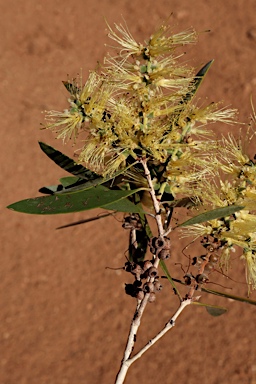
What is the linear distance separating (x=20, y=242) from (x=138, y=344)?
2.58ft

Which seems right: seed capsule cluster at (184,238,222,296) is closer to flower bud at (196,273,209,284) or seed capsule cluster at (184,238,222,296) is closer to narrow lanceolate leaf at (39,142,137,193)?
flower bud at (196,273,209,284)

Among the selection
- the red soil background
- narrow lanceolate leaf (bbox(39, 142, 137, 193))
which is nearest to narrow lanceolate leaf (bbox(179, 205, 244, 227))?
narrow lanceolate leaf (bbox(39, 142, 137, 193))

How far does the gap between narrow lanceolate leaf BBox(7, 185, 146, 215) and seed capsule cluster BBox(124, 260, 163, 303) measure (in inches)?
3.8

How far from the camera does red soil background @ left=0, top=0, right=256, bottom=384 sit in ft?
7.92

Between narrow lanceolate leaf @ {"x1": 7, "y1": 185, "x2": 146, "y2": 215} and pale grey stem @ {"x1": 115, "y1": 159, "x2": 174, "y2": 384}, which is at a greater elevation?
narrow lanceolate leaf @ {"x1": 7, "y1": 185, "x2": 146, "y2": 215}

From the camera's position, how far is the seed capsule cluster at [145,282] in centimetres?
86

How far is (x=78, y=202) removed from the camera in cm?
88

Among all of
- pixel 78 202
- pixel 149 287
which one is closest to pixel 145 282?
pixel 149 287

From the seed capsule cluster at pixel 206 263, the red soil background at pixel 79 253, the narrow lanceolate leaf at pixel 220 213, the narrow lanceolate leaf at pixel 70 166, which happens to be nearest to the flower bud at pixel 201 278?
the seed capsule cluster at pixel 206 263

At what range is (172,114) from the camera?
2.81ft

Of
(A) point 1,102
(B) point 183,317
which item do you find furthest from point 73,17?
(B) point 183,317

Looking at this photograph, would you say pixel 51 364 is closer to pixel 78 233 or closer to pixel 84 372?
pixel 84 372

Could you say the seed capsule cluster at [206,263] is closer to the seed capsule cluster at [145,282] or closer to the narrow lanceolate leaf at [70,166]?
the seed capsule cluster at [145,282]

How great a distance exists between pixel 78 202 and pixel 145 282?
0.54ft
